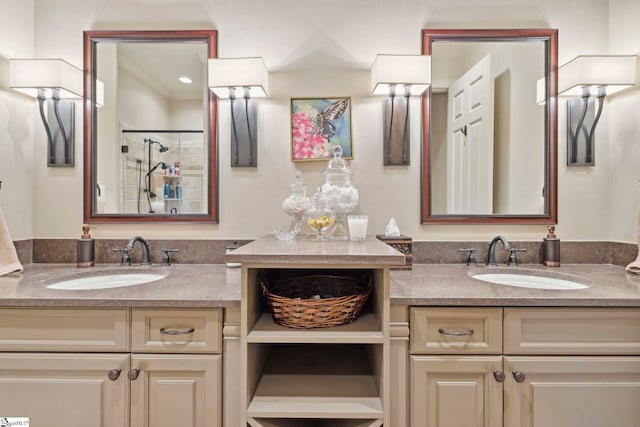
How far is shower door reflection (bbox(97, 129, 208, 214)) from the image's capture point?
6.40 feet

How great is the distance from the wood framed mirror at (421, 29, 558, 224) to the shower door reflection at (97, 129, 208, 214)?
1.22 m

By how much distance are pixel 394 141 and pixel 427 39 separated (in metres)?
0.56

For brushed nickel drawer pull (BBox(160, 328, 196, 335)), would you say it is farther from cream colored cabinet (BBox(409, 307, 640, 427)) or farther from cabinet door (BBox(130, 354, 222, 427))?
cream colored cabinet (BBox(409, 307, 640, 427))

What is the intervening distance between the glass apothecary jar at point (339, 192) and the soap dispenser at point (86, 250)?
1.23 m

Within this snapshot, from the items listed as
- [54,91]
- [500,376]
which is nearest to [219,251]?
[54,91]

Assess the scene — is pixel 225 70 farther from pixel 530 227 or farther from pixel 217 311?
pixel 530 227

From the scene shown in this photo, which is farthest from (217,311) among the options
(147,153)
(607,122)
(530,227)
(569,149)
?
(607,122)

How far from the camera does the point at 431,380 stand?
4.23 feet

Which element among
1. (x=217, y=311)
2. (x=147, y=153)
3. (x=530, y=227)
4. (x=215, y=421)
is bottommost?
(x=215, y=421)

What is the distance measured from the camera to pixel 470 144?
1950 mm

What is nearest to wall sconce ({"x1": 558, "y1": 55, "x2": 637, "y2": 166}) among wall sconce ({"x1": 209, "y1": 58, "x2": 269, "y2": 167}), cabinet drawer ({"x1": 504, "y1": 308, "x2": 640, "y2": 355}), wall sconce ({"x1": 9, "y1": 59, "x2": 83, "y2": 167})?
cabinet drawer ({"x1": 504, "y1": 308, "x2": 640, "y2": 355})

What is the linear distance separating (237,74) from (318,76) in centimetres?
43

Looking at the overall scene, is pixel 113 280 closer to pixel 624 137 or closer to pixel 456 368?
pixel 456 368

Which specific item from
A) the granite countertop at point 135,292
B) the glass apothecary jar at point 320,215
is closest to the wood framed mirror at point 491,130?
the glass apothecary jar at point 320,215
